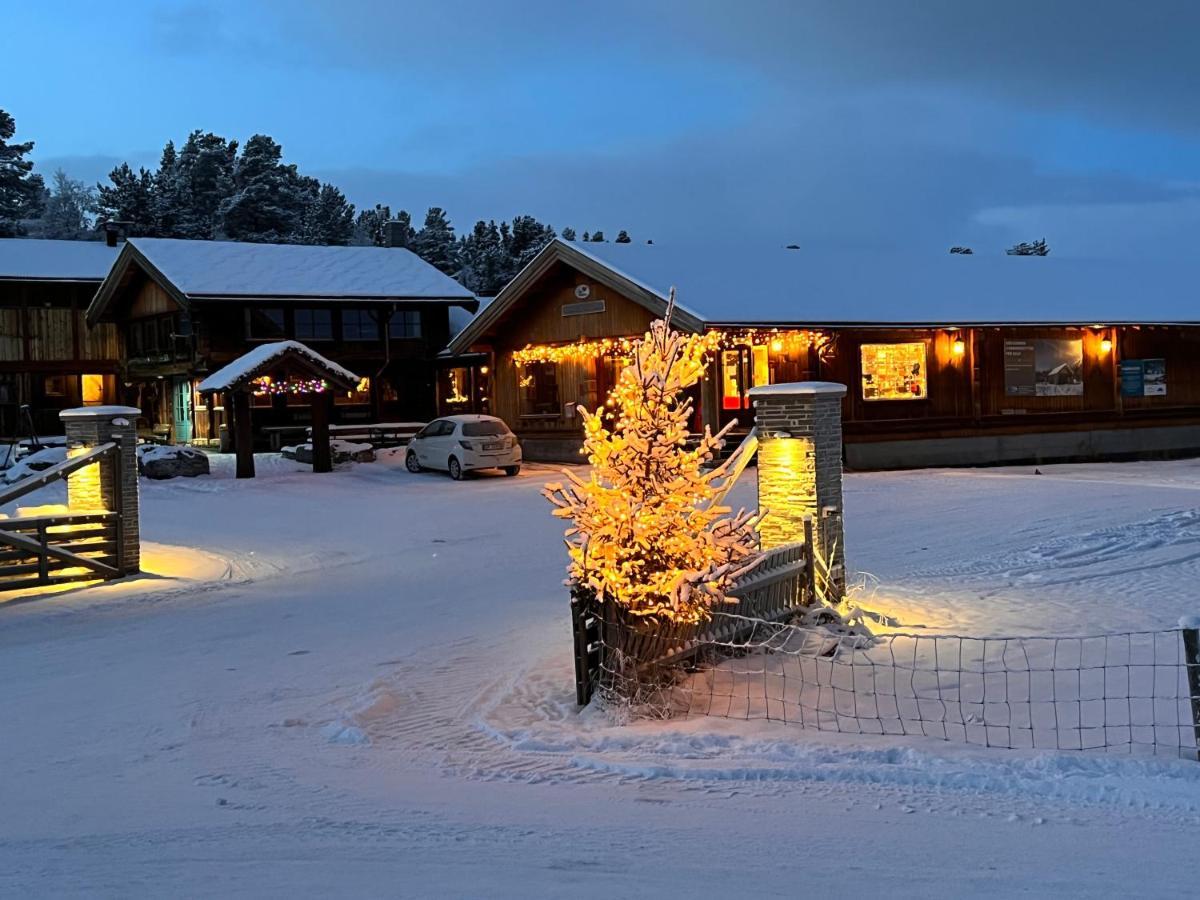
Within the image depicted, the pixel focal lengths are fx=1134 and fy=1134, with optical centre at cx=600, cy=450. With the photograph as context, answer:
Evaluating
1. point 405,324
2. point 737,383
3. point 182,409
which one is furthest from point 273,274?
point 737,383

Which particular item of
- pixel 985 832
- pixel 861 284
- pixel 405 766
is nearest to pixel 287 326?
pixel 861 284

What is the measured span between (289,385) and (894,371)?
13712 millimetres

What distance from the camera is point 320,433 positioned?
84.6 feet

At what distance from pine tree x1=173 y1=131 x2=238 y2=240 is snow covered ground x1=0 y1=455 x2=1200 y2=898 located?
193 ft

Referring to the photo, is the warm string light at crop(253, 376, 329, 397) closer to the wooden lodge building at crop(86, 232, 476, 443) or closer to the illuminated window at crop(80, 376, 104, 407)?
the wooden lodge building at crop(86, 232, 476, 443)

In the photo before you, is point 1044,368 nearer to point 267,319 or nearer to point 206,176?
point 267,319

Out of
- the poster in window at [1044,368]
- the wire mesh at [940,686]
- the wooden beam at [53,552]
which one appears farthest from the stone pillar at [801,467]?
the poster in window at [1044,368]

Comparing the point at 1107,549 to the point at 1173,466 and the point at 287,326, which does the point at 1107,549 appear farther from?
the point at 287,326

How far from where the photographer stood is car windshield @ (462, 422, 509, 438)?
24578 millimetres

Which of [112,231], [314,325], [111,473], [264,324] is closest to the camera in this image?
[111,473]

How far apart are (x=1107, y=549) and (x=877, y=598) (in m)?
3.75

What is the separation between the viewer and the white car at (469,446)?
24.4 metres

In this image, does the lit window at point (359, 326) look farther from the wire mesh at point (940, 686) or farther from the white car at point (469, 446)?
the wire mesh at point (940, 686)

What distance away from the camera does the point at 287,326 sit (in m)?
35.6
